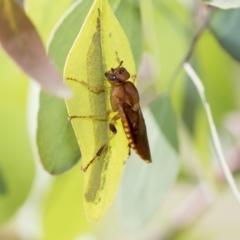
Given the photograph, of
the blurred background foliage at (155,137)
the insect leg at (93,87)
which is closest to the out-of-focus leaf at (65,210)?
the blurred background foliage at (155,137)

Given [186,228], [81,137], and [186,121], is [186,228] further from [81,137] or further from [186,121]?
[81,137]

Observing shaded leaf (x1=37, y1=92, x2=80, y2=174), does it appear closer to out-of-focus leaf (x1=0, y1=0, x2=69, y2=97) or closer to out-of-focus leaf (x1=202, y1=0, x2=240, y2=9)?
out-of-focus leaf (x1=0, y1=0, x2=69, y2=97)

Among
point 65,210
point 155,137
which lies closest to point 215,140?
point 155,137

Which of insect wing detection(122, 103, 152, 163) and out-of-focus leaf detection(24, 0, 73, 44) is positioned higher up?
out-of-focus leaf detection(24, 0, 73, 44)

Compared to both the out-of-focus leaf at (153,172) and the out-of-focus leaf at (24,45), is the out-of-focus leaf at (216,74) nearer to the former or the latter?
the out-of-focus leaf at (153,172)

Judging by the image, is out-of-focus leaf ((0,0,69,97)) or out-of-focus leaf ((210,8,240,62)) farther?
out-of-focus leaf ((210,8,240,62))

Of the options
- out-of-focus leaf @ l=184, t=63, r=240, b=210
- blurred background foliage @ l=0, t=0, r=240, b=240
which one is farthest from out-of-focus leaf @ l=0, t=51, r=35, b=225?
out-of-focus leaf @ l=184, t=63, r=240, b=210

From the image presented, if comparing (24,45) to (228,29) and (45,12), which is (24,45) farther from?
(228,29)
